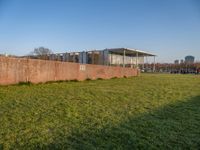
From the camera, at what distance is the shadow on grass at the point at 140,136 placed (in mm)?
2938

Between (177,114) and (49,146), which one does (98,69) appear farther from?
(49,146)

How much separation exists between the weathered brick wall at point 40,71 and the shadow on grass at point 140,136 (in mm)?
6357

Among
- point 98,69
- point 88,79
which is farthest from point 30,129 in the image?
point 98,69

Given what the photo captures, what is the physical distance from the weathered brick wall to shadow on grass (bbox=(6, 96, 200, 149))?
20.9 ft

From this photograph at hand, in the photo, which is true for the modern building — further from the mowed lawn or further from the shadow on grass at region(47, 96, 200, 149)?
the shadow on grass at region(47, 96, 200, 149)

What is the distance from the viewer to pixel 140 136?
3.30m

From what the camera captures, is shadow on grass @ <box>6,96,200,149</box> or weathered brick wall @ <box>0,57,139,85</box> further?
weathered brick wall @ <box>0,57,139,85</box>

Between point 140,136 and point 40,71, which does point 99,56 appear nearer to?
point 40,71

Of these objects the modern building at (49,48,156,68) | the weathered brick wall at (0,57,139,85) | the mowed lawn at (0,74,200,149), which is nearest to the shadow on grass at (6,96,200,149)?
the mowed lawn at (0,74,200,149)

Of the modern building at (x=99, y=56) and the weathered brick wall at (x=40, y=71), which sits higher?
the modern building at (x=99, y=56)

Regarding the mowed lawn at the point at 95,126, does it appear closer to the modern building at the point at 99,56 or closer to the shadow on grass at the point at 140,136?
the shadow on grass at the point at 140,136

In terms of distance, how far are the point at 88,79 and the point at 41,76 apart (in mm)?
4609

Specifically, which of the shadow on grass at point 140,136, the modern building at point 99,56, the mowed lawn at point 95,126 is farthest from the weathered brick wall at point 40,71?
the modern building at point 99,56

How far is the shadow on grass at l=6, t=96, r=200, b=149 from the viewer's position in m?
2.94
